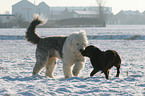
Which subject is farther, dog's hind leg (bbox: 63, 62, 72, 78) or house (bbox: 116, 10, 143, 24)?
house (bbox: 116, 10, 143, 24)

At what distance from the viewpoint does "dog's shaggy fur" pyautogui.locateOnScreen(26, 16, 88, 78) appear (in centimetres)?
615

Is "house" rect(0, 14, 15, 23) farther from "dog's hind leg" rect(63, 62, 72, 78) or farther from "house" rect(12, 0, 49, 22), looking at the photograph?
"dog's hind leg" rect(63, 62, 72, 78)

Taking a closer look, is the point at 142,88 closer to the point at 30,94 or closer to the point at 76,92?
the point at 76,92

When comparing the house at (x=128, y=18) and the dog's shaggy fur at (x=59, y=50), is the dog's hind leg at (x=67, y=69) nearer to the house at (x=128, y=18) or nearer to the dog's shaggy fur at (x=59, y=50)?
the dog's shaggy fur at (x=59, y=50)

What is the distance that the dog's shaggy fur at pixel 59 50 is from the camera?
615cm

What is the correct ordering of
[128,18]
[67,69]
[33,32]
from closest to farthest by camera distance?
1. [67,69]
2. [33,32]
3. [128,18]

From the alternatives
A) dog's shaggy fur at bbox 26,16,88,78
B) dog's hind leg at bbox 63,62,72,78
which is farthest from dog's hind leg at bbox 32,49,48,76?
dog's hind leg at bbox 63,62,72,78

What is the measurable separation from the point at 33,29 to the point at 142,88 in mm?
3890

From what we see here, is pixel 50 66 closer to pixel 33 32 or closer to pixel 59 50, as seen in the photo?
pixel 59 50

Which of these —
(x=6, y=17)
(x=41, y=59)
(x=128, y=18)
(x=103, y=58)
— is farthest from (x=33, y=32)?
(x=128, y=18)

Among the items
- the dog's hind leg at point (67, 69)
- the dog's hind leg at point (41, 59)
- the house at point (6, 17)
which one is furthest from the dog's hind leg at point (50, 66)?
the house at point (6, 17)

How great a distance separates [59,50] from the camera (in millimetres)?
6664

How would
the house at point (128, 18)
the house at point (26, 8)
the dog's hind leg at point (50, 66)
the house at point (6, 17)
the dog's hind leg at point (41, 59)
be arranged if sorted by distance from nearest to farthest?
the dog's hind leg at point (41, 59)
the dog's hind leg at point (50, 66)
the house at point (6, 17)
the house at point (26, 8)
the house at point (128, 18)

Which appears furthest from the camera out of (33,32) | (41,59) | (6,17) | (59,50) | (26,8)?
(26,8)
